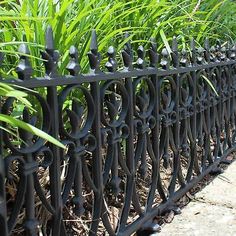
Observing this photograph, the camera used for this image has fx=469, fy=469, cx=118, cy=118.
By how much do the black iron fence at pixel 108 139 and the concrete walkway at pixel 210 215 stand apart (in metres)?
0.11

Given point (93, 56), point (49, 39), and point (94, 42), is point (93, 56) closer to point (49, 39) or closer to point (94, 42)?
point (94, 42)

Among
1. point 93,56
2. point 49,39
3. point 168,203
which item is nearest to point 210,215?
point 168,203

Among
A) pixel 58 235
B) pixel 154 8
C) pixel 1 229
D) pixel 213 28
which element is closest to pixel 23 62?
pixel 1 229

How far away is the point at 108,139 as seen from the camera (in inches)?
86.1

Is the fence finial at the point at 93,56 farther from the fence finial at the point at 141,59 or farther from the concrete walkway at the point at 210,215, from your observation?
the concrete walkway at the point at 210,215

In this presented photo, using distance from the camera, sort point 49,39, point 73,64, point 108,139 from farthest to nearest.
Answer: point 108,139, point 73,64, point 49,39

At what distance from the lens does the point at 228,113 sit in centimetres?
398

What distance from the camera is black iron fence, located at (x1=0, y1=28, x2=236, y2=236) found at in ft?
5.70

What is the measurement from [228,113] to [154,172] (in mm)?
1584

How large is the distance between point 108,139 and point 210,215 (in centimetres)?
95

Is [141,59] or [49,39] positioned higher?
[49,39]

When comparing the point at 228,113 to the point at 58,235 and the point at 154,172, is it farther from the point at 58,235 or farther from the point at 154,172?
the point at 58,235

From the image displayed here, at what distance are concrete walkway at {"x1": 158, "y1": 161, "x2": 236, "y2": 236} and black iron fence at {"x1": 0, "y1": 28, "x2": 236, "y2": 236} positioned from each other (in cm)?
11

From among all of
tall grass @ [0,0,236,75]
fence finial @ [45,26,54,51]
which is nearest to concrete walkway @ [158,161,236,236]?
tall grass @ [0,0,236,75]
